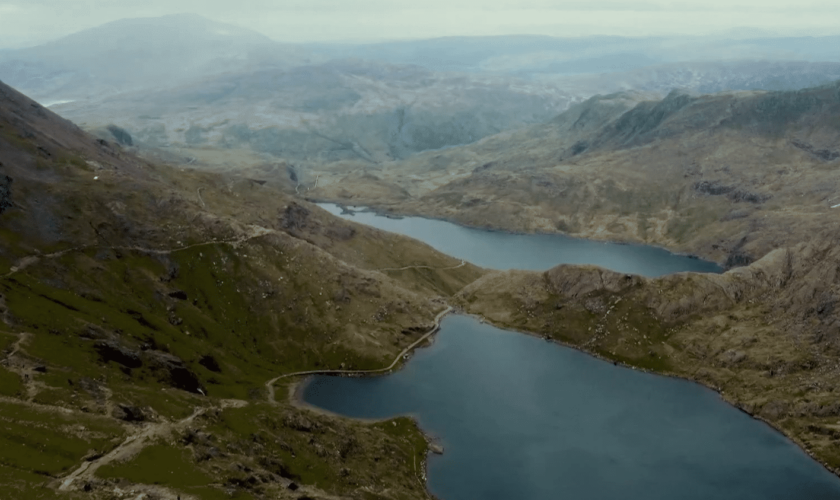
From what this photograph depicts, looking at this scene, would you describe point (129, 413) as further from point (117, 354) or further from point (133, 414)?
point (117, 354)

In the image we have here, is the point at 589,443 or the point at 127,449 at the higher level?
the point at 127,449

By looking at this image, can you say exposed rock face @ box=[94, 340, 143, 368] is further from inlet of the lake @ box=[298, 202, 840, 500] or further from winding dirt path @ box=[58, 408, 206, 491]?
inlet of the lake @ box=[298, 202, 840, 500]

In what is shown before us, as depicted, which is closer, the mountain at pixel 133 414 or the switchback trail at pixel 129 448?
the switchback trail at pixel 129 448

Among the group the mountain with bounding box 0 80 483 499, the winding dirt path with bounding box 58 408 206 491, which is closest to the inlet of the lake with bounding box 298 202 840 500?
the mountain with bounding box 0 80 483 499

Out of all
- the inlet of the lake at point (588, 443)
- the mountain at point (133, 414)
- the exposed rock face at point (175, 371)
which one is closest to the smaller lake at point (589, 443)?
the inlet of the lake at point (588, 443)

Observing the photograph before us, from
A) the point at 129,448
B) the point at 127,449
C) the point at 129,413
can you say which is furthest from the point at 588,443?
the point at 129,413

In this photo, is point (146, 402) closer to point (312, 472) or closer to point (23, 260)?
point (312, 472)

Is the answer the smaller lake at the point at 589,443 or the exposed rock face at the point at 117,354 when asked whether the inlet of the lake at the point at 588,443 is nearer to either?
the smaller lake at the point at 589,443

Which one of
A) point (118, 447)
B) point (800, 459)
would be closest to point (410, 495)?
point (118, 447)
